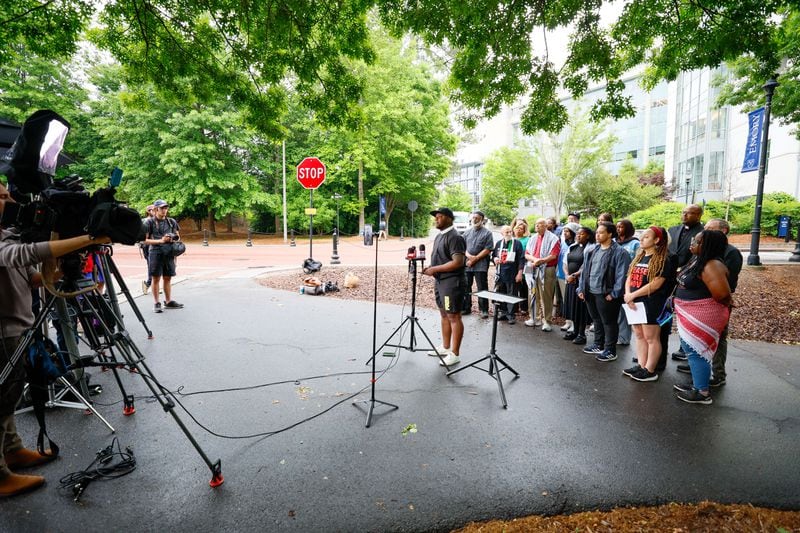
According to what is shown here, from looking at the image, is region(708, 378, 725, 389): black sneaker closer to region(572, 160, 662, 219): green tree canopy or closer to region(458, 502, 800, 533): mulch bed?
region(458, 502, 800, 533): mulch bed

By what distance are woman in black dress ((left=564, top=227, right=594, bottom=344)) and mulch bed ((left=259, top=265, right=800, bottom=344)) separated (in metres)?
2.26

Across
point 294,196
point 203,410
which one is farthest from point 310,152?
point 203,410

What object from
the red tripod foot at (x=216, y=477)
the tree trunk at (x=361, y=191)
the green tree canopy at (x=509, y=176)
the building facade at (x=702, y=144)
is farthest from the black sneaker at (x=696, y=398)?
the green tree canopy at (x=509, y=176)

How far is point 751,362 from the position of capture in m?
5.15

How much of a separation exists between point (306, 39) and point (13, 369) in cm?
494

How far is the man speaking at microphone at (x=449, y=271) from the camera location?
4.79 metres

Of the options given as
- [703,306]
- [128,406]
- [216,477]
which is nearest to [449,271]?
[703,306]

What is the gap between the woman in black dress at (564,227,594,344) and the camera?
608cm

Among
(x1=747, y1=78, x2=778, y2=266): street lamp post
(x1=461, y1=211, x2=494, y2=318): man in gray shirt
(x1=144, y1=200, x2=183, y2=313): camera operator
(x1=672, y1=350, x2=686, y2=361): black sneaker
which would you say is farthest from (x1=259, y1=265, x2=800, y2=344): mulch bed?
(x1=144, y1=200, x2=183, y2=313): camera operator

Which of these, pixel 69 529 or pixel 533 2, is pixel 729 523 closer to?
pixel 69 529

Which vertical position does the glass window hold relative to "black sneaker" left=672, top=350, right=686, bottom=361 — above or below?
above

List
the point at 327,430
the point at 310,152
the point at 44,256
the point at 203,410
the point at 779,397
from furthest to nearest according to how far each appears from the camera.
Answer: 1. the point at 310,152
2. the point at 779,397
3. the point at 203,410
4. the point at 327,430
5. the point at 44,256

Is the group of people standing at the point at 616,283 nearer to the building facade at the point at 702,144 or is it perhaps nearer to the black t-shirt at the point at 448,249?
the black t-shirt at the point at 448,249

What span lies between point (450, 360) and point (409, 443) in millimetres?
1855
